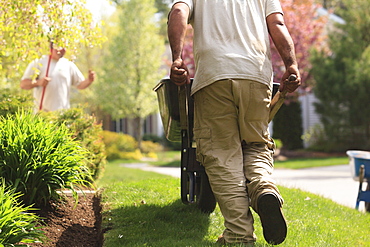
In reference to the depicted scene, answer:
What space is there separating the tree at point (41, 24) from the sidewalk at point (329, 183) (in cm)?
340

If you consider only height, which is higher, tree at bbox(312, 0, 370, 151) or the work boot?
tree at bbox(312, 0, 370, 151)

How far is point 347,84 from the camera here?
17.2 m

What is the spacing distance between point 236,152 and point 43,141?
150 cm

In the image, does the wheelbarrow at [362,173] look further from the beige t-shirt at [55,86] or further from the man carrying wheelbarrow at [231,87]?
the beige t-shirt at [55,86]

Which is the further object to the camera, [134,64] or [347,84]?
[134,64]

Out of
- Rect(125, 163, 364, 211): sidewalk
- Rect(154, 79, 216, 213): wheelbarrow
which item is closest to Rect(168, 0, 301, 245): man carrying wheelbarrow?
Rect(154, 79, 216, 213): wheelbarrow

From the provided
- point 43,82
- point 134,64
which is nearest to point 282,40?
point 43,82

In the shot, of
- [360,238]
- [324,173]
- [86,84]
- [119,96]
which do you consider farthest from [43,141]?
[119,96]

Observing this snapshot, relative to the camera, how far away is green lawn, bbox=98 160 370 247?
11.0ft

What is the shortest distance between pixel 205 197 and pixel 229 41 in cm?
144

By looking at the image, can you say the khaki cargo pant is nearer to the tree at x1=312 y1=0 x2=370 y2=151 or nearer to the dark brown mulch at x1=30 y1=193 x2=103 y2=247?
the dark brown mulch at x1=30 y1=193 x2=103 y2=247

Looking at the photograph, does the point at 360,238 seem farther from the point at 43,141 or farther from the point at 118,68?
the point at 118,68

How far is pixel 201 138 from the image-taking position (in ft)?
10.8

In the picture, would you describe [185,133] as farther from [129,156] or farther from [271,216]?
[129,156]
